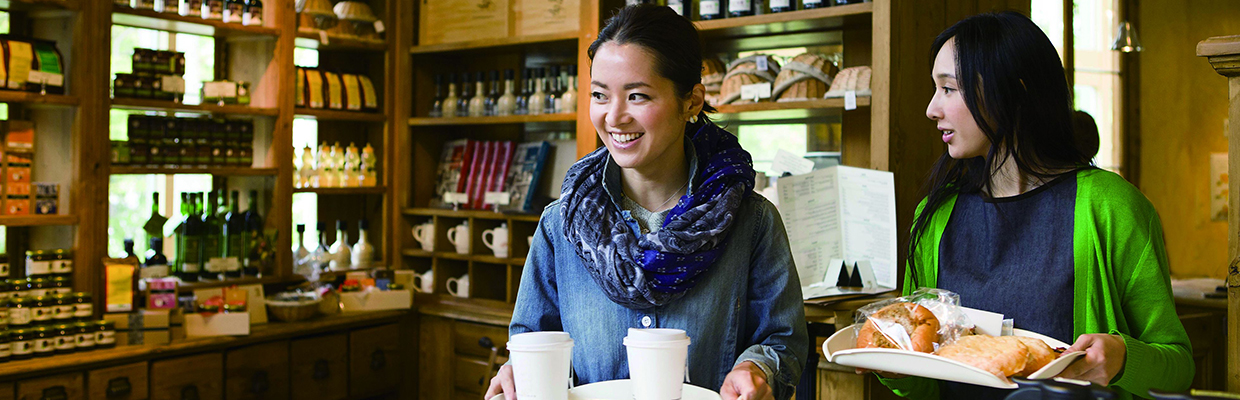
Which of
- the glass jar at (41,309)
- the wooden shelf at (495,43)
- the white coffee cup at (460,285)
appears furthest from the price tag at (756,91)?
the glass jar at (41,309)

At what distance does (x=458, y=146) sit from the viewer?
4.29 m

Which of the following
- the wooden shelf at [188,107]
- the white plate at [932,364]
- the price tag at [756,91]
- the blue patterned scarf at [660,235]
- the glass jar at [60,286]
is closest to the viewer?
the white plate at [932,364]

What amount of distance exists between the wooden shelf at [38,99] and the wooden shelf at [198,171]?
0.91 feet

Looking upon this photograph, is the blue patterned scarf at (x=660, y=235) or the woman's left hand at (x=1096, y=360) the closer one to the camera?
the woman's left hand at (x=1096, y=360)

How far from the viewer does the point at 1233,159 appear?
1.03 meters

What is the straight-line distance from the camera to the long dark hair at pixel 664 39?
1331 mm

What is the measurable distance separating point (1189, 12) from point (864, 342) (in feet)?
17.8

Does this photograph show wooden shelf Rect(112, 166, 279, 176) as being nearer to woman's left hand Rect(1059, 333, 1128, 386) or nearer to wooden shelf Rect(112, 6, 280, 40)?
wooden shelf Rect(112, 6, 280, 40)

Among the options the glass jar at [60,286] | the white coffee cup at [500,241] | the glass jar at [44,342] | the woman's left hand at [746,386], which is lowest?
the glass jar at [44,342]

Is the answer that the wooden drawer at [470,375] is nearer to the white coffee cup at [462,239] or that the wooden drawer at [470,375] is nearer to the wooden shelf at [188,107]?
the white coffee cup at [462,239]

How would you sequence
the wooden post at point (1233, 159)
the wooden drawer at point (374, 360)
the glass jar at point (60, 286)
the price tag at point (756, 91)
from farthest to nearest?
1. the wooden drawer at point (374, 360)
2. the price tag at point (756, 91)
3. the glass jar at point (60, 286)
4. the wooden post at point (1233, 159)

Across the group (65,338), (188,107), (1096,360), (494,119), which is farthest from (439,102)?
(1096,360)

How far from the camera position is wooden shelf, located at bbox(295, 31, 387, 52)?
3.76 m

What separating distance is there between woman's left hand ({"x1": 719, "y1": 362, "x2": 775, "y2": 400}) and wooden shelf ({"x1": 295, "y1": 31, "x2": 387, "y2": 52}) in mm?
3015
